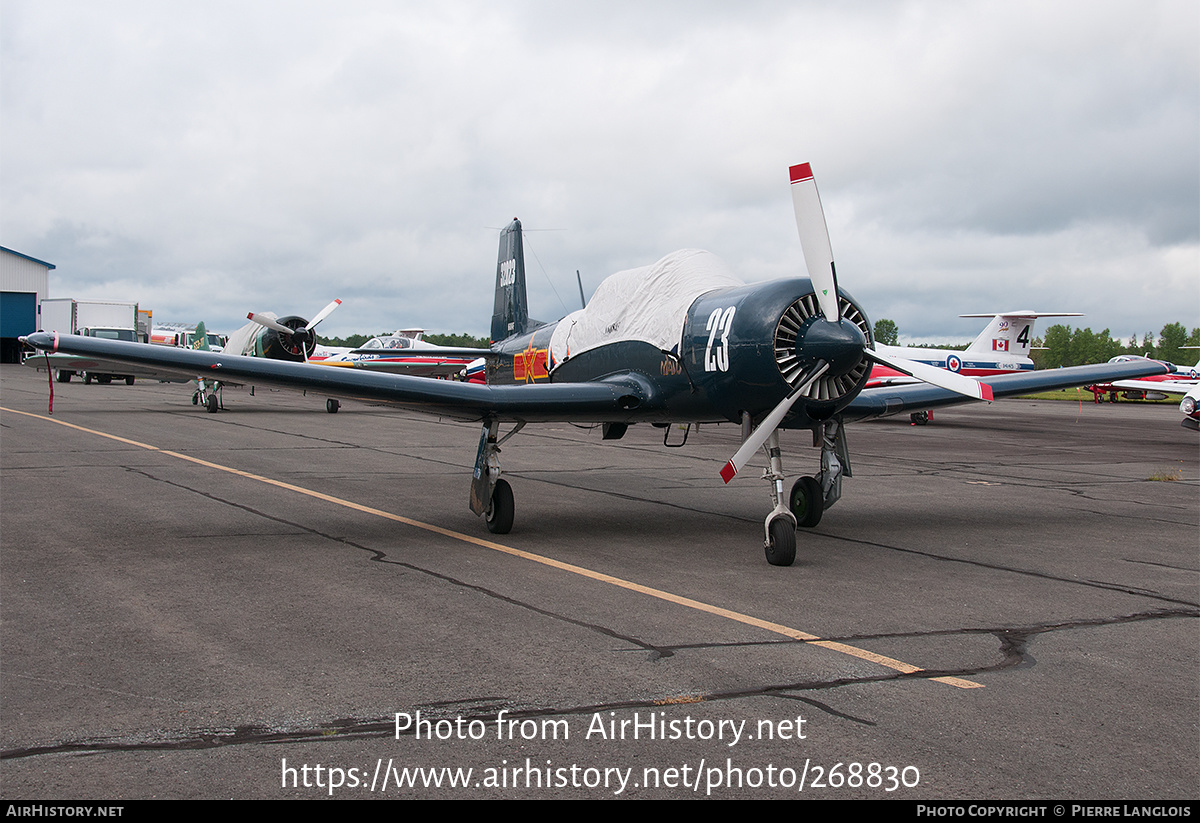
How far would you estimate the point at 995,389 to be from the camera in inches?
409

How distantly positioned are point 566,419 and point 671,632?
4.21 m

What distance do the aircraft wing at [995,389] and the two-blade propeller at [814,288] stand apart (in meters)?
1.88

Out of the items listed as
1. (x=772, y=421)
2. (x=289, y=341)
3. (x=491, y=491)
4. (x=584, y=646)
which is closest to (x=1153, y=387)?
(x=289, y=341)

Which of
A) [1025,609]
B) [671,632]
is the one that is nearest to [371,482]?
[671,632]

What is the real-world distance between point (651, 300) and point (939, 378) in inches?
121

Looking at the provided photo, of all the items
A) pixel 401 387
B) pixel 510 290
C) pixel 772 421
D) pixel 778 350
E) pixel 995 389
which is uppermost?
pixel 510 290

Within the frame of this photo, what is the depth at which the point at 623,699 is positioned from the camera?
4414mm

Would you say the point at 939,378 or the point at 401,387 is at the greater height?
the point at 939,378

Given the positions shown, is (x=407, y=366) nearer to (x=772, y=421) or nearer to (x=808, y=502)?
(x=808, y=502)

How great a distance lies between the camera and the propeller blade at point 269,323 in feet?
89.8

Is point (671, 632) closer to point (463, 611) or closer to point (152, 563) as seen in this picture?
point (463, 611)

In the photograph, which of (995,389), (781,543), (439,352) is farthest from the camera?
(439,352)

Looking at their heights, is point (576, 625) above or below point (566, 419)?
below
